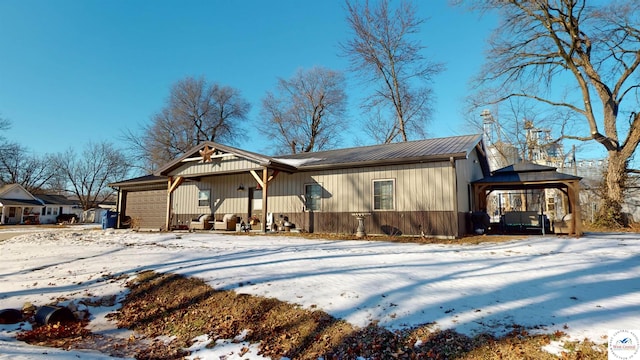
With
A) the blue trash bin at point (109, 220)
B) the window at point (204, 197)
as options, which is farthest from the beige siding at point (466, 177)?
the blue trash bin at point (109, 220)

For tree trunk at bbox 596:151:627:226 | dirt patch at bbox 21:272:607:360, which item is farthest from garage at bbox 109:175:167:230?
tree trunk at bbox 596:151:627:226

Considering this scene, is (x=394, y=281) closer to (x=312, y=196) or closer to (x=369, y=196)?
(x=369, y=196)

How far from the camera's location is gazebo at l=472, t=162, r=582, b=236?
37.8ft

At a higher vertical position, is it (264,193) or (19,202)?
(19,202)

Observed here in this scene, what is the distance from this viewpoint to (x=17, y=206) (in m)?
36.2

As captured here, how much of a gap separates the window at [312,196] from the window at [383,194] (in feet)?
7.64

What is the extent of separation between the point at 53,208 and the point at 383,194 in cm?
4534

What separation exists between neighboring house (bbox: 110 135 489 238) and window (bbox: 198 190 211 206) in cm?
3

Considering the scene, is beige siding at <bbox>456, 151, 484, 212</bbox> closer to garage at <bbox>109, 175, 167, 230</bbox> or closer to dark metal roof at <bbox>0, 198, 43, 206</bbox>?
garage at <bbox>109, 175, 167, 230</bbox>

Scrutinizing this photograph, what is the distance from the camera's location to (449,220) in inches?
436

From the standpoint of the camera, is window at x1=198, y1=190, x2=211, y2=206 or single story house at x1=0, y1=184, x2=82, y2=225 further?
single story house at x1=0, y1=184, x2=82, y2=225

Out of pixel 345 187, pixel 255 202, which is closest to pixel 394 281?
pixel 345 187

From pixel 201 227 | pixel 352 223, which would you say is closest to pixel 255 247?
pixel 352 223

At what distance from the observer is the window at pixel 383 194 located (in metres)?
12.3
